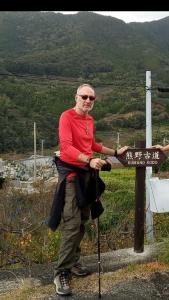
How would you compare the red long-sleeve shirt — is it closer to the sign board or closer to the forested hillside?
the sign board

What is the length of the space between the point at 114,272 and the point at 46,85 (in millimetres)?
63128

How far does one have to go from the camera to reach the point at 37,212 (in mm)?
9203

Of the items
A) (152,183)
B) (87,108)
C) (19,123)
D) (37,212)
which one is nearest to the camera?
(87,108)

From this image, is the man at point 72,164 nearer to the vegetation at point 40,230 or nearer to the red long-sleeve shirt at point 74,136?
the red long-sleeve shirt at point 74,136

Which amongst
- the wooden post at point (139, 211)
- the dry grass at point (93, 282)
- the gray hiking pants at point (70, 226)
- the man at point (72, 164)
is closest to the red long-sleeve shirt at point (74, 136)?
the man at point (72, 164)

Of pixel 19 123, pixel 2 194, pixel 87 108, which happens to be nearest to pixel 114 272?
pixel 87 108

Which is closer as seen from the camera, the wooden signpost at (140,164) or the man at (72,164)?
the man at (72,164)

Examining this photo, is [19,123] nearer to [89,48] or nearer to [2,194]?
[89,48]

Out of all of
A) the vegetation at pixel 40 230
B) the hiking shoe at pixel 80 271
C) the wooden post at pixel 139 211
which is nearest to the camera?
the hiking shoe at pixel 80 271

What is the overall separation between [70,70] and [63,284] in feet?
196

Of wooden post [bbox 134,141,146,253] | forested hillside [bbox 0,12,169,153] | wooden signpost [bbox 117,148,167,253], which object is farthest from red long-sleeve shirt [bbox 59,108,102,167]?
forested hillside [bbox 0,12,169,153]

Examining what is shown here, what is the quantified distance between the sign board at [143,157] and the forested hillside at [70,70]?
22619 millimetres

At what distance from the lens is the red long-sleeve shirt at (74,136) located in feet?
10.4
